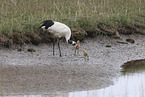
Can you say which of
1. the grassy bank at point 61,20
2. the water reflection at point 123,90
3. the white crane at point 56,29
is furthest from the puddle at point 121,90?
the grassy bank at point 61,20

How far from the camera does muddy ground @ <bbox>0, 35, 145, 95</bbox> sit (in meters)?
5.91

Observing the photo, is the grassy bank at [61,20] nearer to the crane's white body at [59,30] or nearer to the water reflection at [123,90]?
the crane's white body at [59,30]

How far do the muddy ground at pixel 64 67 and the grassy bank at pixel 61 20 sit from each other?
303 millimetres

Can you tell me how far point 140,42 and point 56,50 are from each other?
9.56 feet

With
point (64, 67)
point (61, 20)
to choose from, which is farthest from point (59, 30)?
point (64, 67)

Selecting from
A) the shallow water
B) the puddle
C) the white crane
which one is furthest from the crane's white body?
the shallow water

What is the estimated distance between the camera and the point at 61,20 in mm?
9805

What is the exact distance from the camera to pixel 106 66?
7625 millimetres

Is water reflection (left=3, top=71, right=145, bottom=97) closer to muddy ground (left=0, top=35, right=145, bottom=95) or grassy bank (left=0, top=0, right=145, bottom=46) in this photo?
muddy ground (left=0, top=35, right=145, bottom=95)

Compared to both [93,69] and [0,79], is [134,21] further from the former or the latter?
[0,79]

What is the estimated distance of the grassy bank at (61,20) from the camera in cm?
865

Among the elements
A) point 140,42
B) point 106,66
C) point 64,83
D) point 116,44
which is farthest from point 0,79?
point 140,42

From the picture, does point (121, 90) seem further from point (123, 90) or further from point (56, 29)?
point (56, 29)

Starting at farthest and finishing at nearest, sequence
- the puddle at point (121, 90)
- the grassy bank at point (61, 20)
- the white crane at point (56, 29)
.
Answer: the grassy bank at point (61, 20) < the white crane at point (56, 29) < the puddle at point (121, 90)
